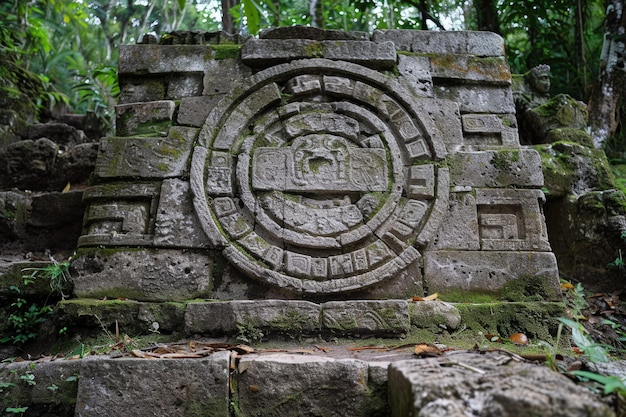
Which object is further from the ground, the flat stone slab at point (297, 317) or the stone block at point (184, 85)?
the stone block at point (184, 85)

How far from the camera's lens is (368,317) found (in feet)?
11.2

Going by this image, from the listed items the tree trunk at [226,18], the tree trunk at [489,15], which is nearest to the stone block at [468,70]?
the tree trunk at [489,15]

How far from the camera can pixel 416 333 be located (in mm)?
3428

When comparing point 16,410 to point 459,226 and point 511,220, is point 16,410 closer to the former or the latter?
point 459,226

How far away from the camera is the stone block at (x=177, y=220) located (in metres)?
3.74

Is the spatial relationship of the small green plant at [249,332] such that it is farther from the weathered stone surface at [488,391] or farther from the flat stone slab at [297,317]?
the weathered stone surface at [488,391]

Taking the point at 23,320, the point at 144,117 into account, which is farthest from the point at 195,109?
the point at 23,320

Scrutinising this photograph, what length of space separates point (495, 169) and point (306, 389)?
234 centimetres

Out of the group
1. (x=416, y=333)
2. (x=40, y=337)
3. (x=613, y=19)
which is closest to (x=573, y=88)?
(x=613, y=19)

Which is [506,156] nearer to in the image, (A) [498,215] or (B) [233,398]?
(A) [498,215]

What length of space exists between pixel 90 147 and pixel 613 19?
6040 mm

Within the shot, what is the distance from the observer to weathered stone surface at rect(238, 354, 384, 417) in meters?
2.71

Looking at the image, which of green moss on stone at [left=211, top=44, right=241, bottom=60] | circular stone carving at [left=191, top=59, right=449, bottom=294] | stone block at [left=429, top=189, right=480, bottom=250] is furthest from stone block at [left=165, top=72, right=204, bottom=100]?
stone block at [left=429, top=189, right=480, bottom=250]

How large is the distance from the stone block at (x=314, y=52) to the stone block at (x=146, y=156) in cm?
85
